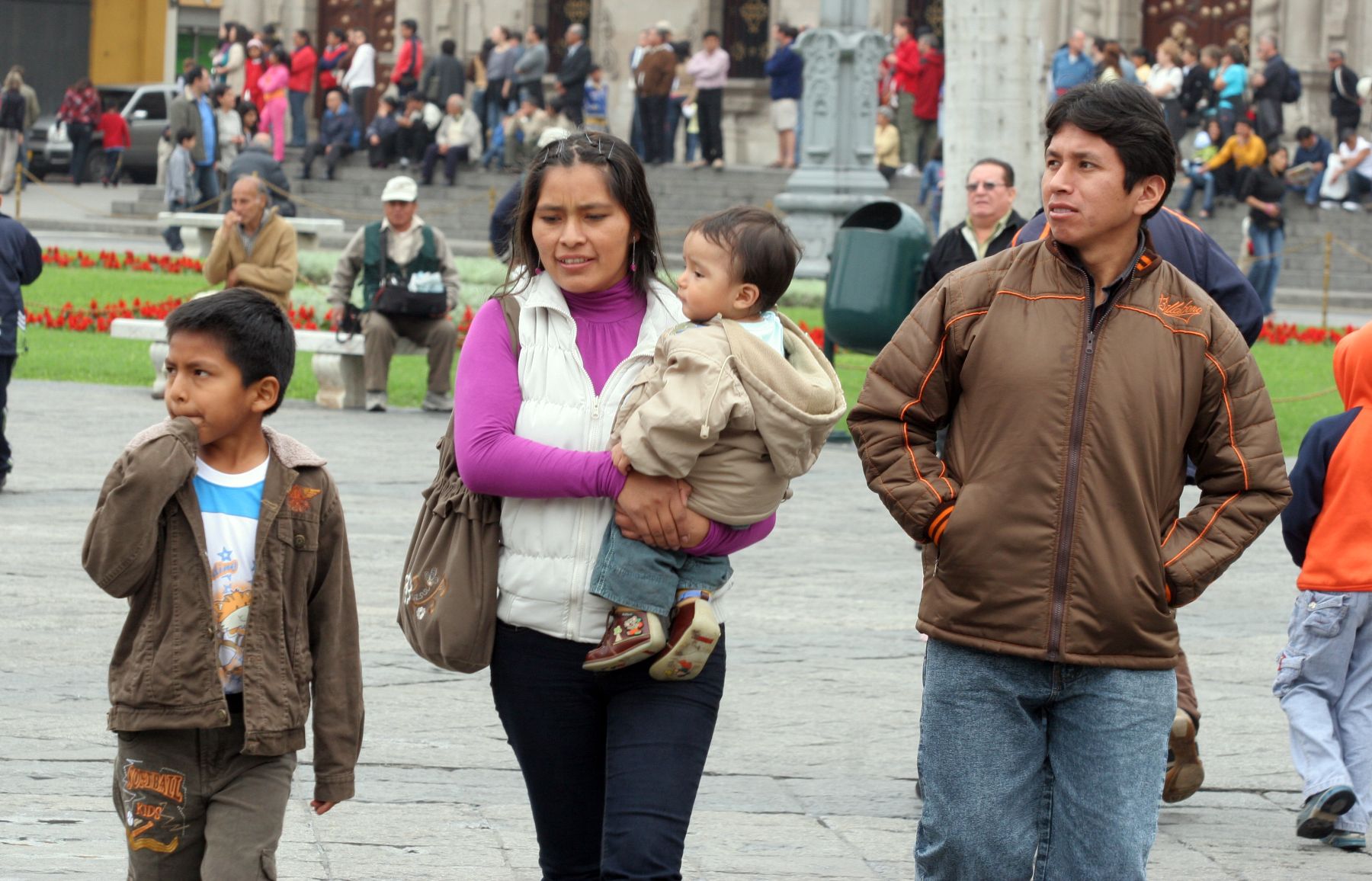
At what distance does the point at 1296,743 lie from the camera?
577 cm

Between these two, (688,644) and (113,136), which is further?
(113,136)

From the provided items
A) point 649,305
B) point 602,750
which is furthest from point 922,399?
point 602,750

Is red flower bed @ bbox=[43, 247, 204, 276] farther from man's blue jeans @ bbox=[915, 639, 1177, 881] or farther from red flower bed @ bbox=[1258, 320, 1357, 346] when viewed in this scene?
man's blue jeans @ bbox=[915, 639, 1177, 881]

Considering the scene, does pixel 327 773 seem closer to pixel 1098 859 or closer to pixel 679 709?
pixel 679 709

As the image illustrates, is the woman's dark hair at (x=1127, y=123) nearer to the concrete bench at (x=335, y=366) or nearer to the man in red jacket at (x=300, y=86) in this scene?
the concrete bench at (x=335, y=366)

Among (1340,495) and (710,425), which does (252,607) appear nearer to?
(710,425)

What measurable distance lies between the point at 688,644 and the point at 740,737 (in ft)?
9.42

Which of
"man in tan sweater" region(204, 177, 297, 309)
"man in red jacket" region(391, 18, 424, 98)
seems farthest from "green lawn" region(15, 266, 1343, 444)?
"man in red jacket" region(391, 18, 424, 98)

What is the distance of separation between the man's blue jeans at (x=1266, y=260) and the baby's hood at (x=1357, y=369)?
58.4 ft

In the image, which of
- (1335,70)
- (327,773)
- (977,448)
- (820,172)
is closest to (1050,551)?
(977,448)

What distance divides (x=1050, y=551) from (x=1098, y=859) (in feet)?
1.84

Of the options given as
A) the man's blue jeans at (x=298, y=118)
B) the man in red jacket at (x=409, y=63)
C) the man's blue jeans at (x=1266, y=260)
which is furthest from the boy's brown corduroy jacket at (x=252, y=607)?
the man's blue jeans at (x=298, y=118)

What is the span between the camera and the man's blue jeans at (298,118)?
3553 centimetres

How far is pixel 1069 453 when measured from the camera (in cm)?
360
